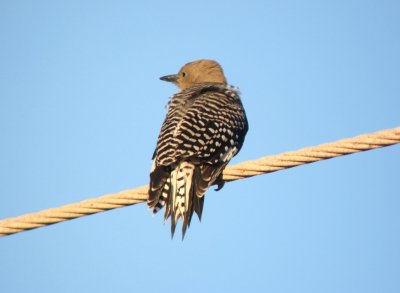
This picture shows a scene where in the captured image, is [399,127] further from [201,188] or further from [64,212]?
[64,212]

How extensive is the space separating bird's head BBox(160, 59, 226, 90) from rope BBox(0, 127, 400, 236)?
4.12m

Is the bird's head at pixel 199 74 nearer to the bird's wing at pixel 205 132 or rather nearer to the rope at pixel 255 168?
the bird's wing at pixel 205 132

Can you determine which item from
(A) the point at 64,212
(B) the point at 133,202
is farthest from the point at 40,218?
(B) the point at 133,202

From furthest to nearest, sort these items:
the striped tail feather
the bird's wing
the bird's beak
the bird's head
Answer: the bird's beak < the bird's head < the bird's wing < the striped tail feather

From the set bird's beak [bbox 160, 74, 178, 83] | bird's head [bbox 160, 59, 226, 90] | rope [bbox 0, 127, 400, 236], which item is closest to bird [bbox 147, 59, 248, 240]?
rope [bbox 0, 127, 400, 236]

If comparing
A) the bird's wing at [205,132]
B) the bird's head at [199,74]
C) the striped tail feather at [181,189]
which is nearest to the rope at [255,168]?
the striped tail feather at [181,189]

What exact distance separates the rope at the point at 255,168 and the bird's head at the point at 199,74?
4117mm

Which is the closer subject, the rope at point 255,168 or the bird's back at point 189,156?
the rope at point 255,168

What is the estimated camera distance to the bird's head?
973cm

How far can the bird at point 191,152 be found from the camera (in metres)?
6.46

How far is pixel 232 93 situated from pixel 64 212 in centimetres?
345

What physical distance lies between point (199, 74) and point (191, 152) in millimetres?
3425

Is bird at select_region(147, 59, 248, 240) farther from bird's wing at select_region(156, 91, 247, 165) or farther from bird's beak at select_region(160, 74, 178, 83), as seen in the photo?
bird's beak at select_region(160, 74, 178, 83)

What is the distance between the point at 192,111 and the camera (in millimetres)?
7191
